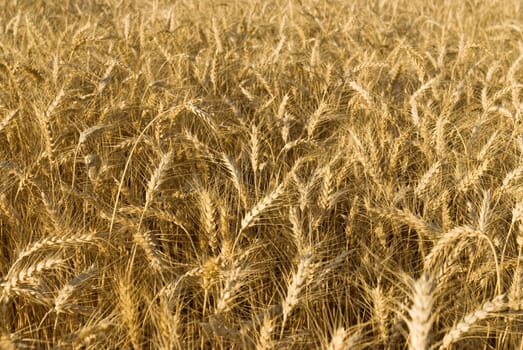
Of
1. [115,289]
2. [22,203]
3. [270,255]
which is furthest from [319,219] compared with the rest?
[22,203]

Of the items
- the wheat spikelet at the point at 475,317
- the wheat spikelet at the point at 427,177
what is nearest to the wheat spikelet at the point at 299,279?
the wheat spikelet at the point at 475,317

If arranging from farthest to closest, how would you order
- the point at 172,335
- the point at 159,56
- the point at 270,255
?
the point at 159,56
the point at 270,255
the point at 172,335

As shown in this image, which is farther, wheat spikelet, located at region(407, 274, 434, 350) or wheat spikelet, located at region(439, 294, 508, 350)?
wheat spikelet, located at region(439, 294, 508, 350)

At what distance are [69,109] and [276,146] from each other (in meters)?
0.83

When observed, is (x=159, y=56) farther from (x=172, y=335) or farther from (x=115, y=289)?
(x=172, y=335)

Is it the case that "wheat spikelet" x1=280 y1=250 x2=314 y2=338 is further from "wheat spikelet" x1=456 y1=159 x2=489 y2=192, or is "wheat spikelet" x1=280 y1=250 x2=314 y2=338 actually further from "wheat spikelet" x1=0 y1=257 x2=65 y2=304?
"wheat spikelet" x1=456 y1=159 x2=489 y2=192

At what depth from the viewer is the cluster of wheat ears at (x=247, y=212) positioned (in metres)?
1.15

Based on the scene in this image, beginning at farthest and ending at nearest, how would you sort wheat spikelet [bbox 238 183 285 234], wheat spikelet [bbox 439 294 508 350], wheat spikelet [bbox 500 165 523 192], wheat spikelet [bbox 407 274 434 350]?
wheat spikelet [bbox 500 165 523 192] < wheat spikelet [bbox 238 183 285 234] < wheat spikelet [bbox 439 294 508 350] < wheat spikelet [bbox 407 274 434 350]

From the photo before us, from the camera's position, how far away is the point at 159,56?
2750 mm

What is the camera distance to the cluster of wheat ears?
3.76 feet

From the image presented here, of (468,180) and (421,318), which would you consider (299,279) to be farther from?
(468,180)

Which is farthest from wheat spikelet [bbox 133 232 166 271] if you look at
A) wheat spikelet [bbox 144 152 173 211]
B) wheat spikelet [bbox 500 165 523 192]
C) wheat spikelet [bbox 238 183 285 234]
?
wheat spikelet [bbox 500 165 523 192]

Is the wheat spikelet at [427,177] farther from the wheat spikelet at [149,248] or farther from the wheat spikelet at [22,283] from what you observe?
the wheat spikelet at [22,283]

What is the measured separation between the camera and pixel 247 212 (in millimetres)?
1422
